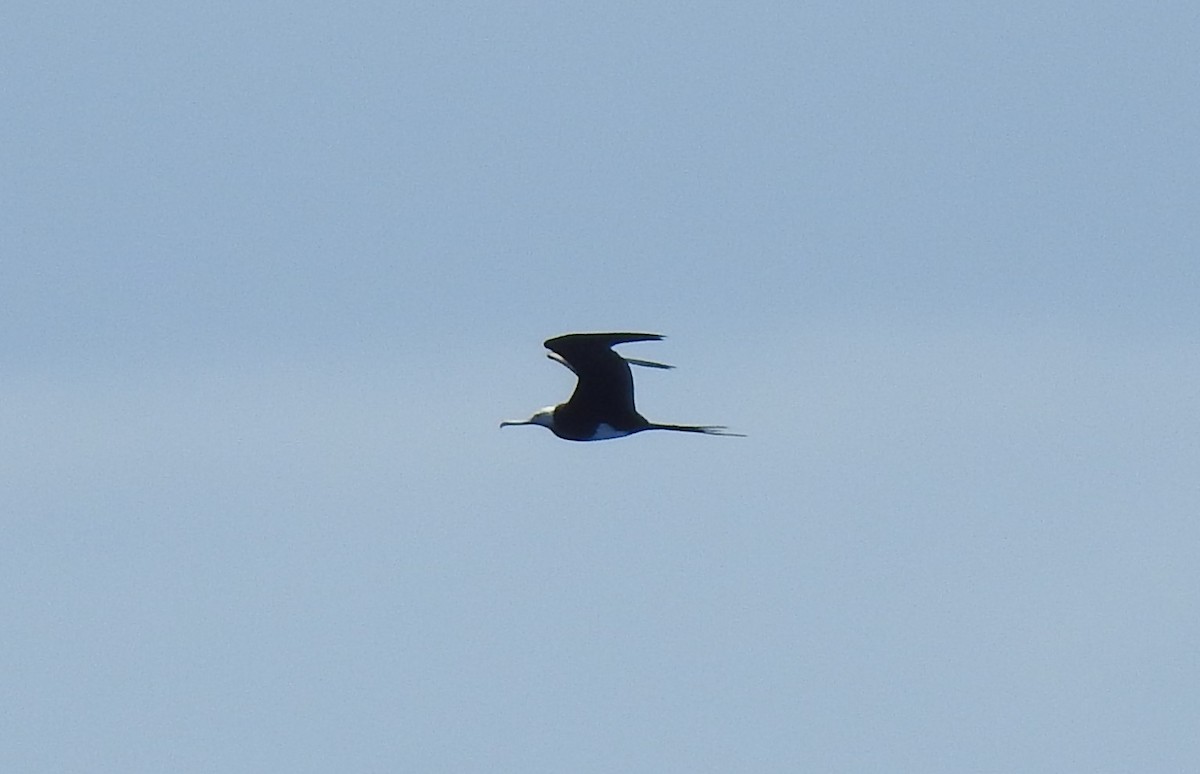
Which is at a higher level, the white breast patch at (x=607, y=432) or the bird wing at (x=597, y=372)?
the bird wing at (x=597, y=372)

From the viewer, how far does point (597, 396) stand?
32.0m

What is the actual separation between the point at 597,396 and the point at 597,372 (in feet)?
1.81

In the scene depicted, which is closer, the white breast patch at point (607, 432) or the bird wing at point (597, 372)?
the bird wing at point (597, 372)

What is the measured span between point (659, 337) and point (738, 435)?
2.98m

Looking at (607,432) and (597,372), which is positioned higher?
(597,372)

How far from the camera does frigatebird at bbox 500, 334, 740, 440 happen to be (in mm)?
30797

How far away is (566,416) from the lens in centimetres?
3284

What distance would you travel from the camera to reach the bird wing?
1198 inches

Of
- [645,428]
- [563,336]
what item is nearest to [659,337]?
[563,336]

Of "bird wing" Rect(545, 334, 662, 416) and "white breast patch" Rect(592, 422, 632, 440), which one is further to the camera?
"white breast patch" Rect(592, 422, 632, 440)

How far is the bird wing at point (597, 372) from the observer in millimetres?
30438

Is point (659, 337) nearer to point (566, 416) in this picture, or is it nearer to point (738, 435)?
point (738, 435)

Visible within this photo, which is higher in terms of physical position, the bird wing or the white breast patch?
the bird wing

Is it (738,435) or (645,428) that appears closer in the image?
(738,435)
